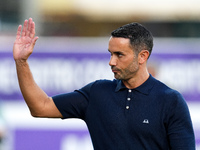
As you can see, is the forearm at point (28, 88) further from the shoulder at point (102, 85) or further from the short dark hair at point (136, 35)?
the short dark hair at point (136, 35)

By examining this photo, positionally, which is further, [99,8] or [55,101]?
[99,8]

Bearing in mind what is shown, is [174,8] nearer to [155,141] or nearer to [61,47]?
[61,47]

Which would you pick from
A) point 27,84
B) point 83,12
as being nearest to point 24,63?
point 27,84

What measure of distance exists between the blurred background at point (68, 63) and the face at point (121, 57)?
185 inches

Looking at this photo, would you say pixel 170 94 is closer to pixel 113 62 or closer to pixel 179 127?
pixel 179 127

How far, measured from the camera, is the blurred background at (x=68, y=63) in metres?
8.62

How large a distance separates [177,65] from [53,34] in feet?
7.08

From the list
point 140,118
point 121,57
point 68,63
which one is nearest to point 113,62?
point 121,57

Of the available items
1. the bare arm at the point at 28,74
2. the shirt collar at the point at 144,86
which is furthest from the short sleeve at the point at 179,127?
the bare arm at the point at 28,74

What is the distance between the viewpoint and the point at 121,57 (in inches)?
144

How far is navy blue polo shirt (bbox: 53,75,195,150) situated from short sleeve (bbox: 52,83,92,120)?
0.05 metres

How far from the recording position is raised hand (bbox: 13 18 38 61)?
12.0ft

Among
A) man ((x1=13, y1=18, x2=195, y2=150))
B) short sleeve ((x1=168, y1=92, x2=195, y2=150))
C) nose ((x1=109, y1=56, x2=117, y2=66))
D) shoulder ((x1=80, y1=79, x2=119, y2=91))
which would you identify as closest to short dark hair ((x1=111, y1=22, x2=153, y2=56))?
man ((x1=13, y1=18, x2=195, y2=150))

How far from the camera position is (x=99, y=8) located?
9.60 metres
